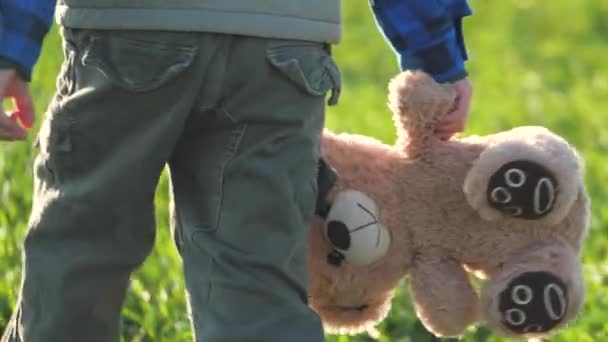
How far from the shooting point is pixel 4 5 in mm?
2854

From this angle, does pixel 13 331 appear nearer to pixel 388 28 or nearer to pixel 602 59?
pixel 388 28

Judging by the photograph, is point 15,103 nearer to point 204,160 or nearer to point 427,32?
point 204,160

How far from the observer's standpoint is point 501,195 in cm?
305

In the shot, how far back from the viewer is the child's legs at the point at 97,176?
2695 millimetres

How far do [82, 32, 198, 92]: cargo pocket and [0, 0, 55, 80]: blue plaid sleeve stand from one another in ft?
0.75

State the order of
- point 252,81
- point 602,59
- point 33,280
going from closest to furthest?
point 252,81
point 33,280
point 602,59

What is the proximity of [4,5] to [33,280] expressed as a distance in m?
0.52

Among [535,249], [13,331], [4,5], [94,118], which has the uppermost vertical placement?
[4,5]

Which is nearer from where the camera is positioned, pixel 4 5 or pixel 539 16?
pixel 4 5

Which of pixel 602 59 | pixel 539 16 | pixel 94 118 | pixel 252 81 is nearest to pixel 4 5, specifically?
pixel 94 118

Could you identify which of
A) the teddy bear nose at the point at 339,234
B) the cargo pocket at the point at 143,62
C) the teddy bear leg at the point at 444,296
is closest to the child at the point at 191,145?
the cargo pocket at the point at 143,62

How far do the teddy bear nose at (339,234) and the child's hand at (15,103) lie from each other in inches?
25.2

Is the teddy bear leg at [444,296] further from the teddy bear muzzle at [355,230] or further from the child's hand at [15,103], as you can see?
the child's hand at [15,103]

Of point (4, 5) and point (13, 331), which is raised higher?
point (4, 5)
